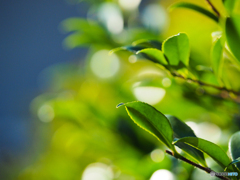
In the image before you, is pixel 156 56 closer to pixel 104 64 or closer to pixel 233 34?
pixel 233 34

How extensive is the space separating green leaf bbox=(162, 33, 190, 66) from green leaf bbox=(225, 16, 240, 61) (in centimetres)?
4

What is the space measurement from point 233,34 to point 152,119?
0.13 meters

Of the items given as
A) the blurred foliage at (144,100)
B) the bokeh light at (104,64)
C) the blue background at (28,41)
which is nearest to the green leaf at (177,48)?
the blurred foliage at (144,100)

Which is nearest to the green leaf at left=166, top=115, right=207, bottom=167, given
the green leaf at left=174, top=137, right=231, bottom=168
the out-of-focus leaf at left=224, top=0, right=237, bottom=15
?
the green leaf at left=174, top=137, right=231, bottom=168

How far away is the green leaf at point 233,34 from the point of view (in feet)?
0.85

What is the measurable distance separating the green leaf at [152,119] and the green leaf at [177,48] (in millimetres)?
87

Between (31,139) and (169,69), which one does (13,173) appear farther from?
(169,69)

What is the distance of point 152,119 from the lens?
0.24 m

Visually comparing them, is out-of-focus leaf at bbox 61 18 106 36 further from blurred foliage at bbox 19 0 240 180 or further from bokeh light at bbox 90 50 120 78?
bokeh light at bbox 90 50 120 78

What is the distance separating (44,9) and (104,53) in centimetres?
222

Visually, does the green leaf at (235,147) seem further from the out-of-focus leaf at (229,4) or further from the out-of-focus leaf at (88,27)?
the out-of-focus leaf at (88,27)

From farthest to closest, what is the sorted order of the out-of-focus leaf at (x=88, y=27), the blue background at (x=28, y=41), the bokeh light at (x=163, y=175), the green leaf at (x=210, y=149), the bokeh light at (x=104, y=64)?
the blue background at (x=28, y=41) < the bokeh light at (x=104, y=64) < the out-of-focus leaf at (x=88, y=27) < the bokeh light at (x=163, y=175) < the green leaf at (x=210, y=149)

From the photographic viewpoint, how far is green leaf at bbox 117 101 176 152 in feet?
0.76

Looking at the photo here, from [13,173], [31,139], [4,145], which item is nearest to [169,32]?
[13,173]
